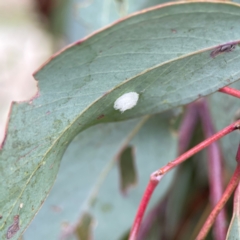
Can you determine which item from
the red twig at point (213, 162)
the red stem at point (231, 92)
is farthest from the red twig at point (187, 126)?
the red stem at point (231, 92)

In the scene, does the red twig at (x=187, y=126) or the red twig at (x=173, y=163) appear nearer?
the red twig at (x=173, y=163)

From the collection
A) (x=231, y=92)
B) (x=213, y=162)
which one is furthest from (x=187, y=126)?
(x=231, y=92)

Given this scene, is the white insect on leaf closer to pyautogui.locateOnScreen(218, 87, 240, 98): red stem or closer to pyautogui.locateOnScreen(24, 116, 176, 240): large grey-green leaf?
pyautogui.locateOnScreen(218, 87, 240, 98): red stem

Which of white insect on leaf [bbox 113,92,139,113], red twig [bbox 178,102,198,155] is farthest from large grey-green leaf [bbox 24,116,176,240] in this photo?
white insect on leaf [bbox 113,92,139,113]

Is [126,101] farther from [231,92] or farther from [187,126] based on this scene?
[187,126]

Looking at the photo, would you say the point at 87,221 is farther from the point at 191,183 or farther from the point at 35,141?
the point at 35,141

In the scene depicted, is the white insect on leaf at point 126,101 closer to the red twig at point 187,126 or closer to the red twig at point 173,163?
the red twig at point 173,163
